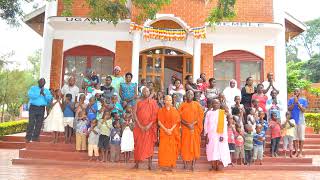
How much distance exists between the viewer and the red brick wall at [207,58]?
13.8 m

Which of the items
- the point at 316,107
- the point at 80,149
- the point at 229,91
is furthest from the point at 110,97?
the point at 316,107

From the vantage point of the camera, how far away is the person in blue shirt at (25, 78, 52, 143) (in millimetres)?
9195

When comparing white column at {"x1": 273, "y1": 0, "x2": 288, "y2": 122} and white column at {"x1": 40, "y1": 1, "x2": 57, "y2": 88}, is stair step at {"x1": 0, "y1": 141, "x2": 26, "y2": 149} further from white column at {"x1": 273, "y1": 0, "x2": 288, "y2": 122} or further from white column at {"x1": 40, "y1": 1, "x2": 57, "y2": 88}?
white column at {"x1": 273, "y1": 0, "x2": 288, "y2": 122}

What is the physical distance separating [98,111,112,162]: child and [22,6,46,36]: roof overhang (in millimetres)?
6972

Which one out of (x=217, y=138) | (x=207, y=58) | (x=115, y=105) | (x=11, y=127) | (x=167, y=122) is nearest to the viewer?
(x=167, y=122)

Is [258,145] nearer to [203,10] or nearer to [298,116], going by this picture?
[298,116]

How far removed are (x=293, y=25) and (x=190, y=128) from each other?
902cm

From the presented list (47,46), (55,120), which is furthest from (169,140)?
(47,46)

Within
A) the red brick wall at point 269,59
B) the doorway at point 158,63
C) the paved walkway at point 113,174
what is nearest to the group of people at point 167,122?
the paved walkway at point 113,174

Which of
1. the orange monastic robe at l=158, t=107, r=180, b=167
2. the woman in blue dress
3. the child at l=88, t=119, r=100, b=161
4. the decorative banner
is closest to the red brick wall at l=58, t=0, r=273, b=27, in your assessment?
the decorative banner

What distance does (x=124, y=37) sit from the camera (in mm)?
13648

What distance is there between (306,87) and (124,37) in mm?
14487

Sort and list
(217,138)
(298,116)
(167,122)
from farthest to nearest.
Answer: (298,116) → (217,138) → (167,122)

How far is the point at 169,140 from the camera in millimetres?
7742
